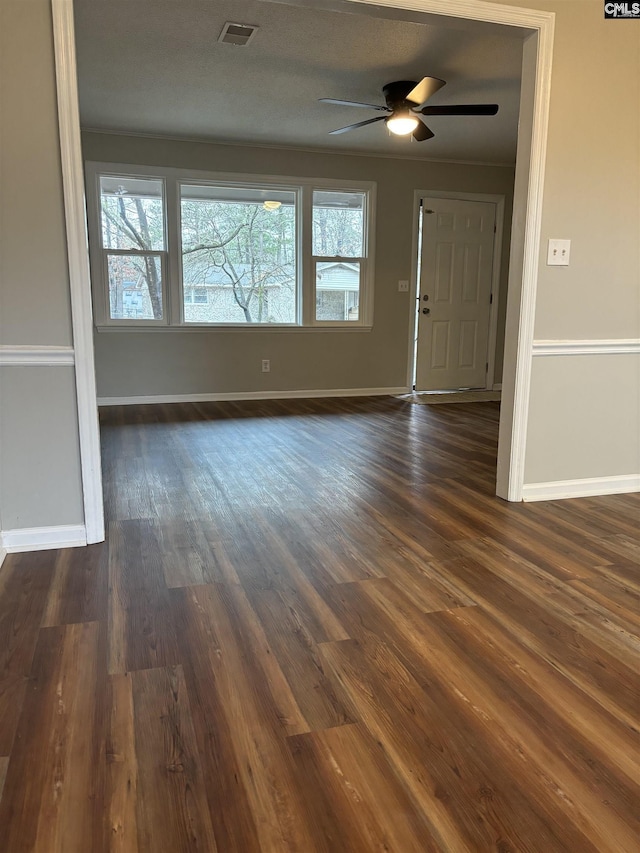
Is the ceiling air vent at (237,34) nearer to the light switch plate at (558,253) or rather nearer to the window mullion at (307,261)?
the light switch plate at (558,253)

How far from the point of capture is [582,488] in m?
3.20

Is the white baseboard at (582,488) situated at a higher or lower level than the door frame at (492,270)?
lower

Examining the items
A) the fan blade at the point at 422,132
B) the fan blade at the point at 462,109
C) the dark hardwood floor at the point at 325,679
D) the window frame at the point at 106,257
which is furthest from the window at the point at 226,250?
the dark hardwood floor at the point at 325,679

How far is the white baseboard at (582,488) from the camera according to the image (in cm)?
310

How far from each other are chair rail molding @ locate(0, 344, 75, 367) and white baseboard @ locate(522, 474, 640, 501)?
2.32 m

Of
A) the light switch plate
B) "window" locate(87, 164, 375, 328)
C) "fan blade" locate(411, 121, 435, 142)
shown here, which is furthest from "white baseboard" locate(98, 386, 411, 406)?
the light switch plate

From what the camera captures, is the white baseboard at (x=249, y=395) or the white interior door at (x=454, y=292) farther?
the white interior door at (x=454, y=292)

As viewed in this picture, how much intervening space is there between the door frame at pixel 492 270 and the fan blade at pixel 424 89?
2.47m

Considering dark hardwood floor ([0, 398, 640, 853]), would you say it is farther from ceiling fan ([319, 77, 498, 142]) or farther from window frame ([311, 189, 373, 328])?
window frame ([311, 189, 373, 328])

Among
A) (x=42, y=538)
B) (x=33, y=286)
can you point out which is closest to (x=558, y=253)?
(x=33, y=286)

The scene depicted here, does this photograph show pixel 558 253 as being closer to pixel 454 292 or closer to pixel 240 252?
pixel 240 252

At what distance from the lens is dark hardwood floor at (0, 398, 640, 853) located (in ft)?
3.80

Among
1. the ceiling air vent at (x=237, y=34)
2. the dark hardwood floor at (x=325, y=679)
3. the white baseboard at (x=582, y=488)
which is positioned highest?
the ceiling air vent at (x=237, y=34)

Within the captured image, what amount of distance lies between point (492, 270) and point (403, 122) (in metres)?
3.09
